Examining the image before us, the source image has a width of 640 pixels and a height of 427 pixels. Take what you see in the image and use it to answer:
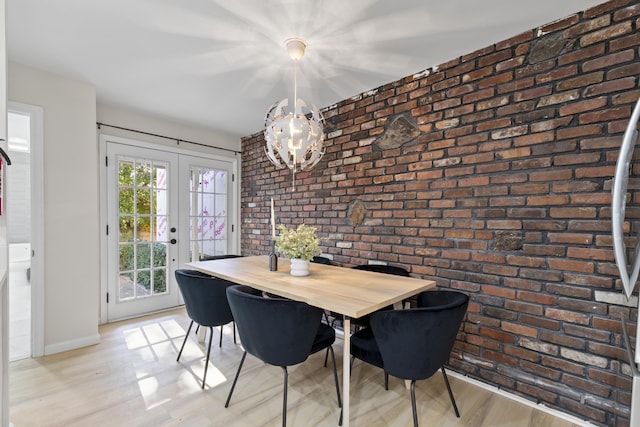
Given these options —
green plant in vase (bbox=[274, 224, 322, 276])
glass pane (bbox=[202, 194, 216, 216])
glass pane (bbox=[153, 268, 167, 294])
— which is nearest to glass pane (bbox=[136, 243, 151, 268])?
glass pane (bbox=[153, 268, 167, 294])

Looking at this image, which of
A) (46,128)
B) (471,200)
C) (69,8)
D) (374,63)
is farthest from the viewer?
(46,128)

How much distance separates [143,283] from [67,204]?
1.31m

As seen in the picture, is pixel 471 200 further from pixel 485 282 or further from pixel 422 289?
pixel 422 289

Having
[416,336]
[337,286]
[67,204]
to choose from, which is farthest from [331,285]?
[67,204]

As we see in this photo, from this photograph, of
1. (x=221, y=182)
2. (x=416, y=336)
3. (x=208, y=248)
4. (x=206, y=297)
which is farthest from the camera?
(x=221, y=182)

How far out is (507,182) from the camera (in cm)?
196

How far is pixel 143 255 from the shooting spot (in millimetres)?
3510

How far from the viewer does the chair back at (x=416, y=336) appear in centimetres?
146

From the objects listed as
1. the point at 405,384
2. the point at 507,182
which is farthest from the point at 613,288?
the point at 405,384

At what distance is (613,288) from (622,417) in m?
0.70

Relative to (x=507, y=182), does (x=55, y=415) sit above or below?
below

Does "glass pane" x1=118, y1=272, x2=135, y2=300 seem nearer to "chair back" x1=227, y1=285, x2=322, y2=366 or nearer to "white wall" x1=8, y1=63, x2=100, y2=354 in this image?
"white wall" x1=8, y1=63, x2=100, y2=354

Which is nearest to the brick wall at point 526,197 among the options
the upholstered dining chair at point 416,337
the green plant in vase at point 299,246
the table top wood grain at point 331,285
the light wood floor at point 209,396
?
the light wood floor at point 209,396

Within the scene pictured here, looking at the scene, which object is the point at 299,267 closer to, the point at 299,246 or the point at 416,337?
the point at 299,246
